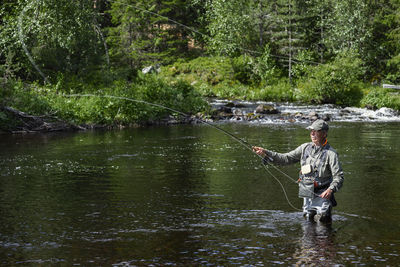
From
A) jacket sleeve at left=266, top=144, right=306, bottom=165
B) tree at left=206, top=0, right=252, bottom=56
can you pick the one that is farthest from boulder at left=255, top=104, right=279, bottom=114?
jacket sleeve at left=266, top=144, right=306, bottom=165

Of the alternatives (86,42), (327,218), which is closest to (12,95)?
(86,42)

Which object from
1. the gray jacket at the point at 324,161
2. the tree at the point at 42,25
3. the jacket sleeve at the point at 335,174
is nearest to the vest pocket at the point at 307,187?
the gray jacket at the point at 324,161

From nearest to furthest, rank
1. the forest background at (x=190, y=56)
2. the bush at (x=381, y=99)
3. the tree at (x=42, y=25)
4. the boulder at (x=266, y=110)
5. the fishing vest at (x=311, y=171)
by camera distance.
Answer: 1. the fishing vest at (x=311, y=171)
2. the tree at (x=42, y=25)
3. the forest background at (x=190, y=56)
4. the boulder at (x=266, y=110)
5. the bush at (x=381, y=99)

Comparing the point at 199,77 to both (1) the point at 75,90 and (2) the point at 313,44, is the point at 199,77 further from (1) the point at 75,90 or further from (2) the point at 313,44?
(1) the point at 75,90

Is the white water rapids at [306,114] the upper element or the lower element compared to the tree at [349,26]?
lower

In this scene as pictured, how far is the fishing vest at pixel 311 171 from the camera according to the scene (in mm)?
7344

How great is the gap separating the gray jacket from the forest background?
667 inches

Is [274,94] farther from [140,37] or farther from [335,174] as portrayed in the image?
[335,174]

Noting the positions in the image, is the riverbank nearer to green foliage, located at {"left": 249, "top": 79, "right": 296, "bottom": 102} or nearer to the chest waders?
green foliage, located at {"left": 249, "top": 79, "right": 296, "bottom": 102}

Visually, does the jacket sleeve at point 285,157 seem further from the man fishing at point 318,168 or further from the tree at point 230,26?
the tree at point 230,26

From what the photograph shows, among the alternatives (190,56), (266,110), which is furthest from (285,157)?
(190,56)

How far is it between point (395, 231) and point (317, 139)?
1.75m

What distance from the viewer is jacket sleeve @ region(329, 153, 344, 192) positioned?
7.12 metres

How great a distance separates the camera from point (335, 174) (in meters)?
7.17
